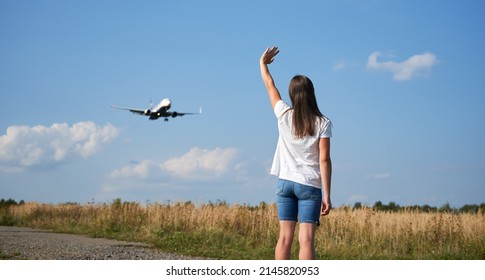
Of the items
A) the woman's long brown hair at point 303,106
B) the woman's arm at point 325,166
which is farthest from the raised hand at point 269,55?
the woman's arm at point 325,166

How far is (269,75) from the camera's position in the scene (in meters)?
4.35

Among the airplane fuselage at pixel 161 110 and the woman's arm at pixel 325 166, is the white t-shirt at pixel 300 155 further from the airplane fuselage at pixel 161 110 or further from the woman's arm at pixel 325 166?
the airplane fuselage at pixel 161 110

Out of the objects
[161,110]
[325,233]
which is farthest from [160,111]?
[325,233]

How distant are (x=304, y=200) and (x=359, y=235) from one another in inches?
315

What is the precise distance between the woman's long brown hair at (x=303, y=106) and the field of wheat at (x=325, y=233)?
20.3ft

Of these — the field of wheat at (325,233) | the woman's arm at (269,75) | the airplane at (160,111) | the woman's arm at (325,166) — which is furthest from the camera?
the airplane at (160,111)

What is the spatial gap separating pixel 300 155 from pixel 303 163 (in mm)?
62

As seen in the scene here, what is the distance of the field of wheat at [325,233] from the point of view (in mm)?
10453

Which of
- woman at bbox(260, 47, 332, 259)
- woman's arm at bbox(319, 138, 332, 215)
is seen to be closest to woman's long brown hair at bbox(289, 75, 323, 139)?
woman at bbox(260, 47, 332, 259)

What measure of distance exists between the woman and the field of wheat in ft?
19.5

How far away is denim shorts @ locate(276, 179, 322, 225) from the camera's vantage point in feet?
12.7
